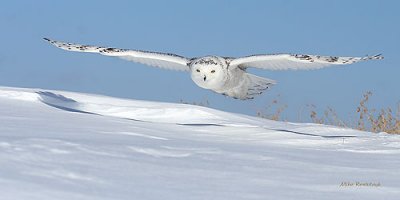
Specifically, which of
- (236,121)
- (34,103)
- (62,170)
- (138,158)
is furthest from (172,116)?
(62,170)

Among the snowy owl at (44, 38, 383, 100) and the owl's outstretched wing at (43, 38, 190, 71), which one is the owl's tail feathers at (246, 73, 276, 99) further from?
the owl's outstretched wing at (43, 38, 190, 71)

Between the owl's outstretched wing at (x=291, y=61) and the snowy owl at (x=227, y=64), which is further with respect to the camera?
the snowy owl at (x=227, y=64)

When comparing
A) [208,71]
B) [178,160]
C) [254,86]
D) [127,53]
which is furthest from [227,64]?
[178,160]

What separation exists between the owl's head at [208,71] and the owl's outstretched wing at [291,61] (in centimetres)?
24

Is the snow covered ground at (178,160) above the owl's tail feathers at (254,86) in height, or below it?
below

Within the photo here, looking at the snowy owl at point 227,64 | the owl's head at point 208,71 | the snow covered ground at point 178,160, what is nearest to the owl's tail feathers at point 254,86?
the snowy owl at point 227,64

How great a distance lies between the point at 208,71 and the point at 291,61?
1041mm

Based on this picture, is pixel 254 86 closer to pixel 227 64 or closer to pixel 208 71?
pixel 227 64

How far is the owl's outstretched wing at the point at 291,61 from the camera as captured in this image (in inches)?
377

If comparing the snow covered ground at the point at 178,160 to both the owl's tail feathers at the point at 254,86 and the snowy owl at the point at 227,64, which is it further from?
the owl's tail feathers at the point at 254,86

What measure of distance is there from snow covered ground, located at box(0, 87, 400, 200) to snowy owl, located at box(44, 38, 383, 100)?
0.89 meters

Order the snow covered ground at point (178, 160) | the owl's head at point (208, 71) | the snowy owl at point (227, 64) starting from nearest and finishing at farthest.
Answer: the snow covered ground at point (178, 160)
the snowy owl at point (227, 64)
the owl's head at point (208, 71)

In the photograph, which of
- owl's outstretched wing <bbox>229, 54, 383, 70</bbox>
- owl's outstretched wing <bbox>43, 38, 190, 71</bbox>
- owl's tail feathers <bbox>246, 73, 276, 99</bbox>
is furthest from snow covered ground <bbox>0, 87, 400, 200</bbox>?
owl's tail feathers <bbox>246, 73, 276, 99</bbox>

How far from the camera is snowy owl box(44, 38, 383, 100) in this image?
32.7 feet
